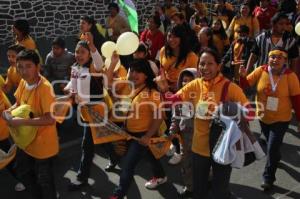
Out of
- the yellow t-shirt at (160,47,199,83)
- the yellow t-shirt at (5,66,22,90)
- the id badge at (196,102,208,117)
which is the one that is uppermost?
the yellow t-shirt at (160,47,199,83)

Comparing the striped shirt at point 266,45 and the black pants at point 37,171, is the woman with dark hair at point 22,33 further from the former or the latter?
the striped shirt at point 266,45

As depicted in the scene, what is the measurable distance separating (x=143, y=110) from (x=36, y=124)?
1.07 meters

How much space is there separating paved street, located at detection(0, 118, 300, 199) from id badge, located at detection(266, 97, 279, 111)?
37.8 inches

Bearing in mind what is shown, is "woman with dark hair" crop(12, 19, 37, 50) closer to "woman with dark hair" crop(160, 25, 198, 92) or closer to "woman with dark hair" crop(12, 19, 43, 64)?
"woman with dark hair" crop(12, 19, 43, 64)

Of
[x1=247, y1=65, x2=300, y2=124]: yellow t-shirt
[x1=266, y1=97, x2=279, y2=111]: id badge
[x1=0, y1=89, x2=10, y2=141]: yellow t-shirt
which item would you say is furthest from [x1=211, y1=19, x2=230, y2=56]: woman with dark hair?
[x1=0, y1=89, x2=10, y2=141]: yellow t-shirt

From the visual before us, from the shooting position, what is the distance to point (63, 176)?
541cm

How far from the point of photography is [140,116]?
A: 4395 millimetres

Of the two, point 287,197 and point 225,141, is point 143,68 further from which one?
point 287,197

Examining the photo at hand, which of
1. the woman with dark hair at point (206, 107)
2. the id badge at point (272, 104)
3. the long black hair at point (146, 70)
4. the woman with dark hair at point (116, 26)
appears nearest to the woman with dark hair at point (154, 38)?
the woman with dark hair at point (116, 26)

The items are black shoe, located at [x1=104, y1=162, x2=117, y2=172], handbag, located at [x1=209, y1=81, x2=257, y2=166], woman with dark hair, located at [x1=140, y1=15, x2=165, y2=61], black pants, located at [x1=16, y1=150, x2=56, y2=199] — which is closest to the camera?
handbag, located at [x1=209, y1=81, x2=257, y2=166]

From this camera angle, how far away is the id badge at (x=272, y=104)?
15.6 feet

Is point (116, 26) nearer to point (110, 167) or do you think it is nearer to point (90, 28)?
point (90, 28)

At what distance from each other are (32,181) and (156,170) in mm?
1421

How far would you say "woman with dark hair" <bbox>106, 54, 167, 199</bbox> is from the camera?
14.1 feet
